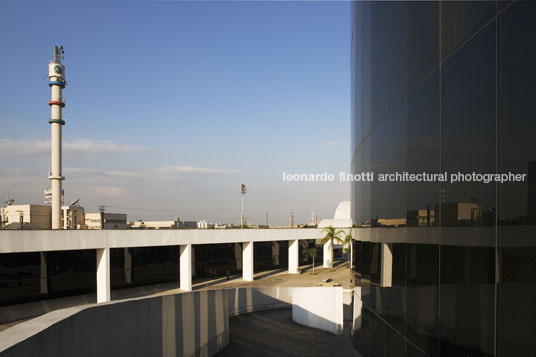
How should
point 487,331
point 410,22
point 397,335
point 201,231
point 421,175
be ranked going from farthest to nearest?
point 201,231, point 397,335, point 410,22, point 421,175, point 487,331

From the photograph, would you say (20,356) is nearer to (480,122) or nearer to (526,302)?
(526,302)

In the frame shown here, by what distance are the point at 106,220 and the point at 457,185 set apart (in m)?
48.1

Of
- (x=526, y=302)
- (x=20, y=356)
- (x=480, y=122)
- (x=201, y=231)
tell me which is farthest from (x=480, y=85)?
(x=201, y=231)

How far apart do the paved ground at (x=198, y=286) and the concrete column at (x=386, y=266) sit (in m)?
10.8

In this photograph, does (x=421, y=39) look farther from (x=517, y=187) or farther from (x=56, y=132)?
(x=56, y=132)

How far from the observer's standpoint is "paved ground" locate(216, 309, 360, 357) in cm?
1708

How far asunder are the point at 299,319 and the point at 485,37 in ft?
70.3

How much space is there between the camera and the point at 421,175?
7.10 m

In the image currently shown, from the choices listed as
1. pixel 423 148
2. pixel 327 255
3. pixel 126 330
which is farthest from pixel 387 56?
pixel 327 255

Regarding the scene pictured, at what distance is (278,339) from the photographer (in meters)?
20.0

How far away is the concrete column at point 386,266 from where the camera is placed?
9047 millimetres

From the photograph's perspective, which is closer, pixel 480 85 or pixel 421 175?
pixel 480 85

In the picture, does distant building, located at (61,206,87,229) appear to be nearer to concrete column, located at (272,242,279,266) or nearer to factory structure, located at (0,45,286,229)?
factory structure, located at (0,45,286,229)

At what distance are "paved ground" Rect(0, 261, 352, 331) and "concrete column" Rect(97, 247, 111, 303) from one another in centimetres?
151
